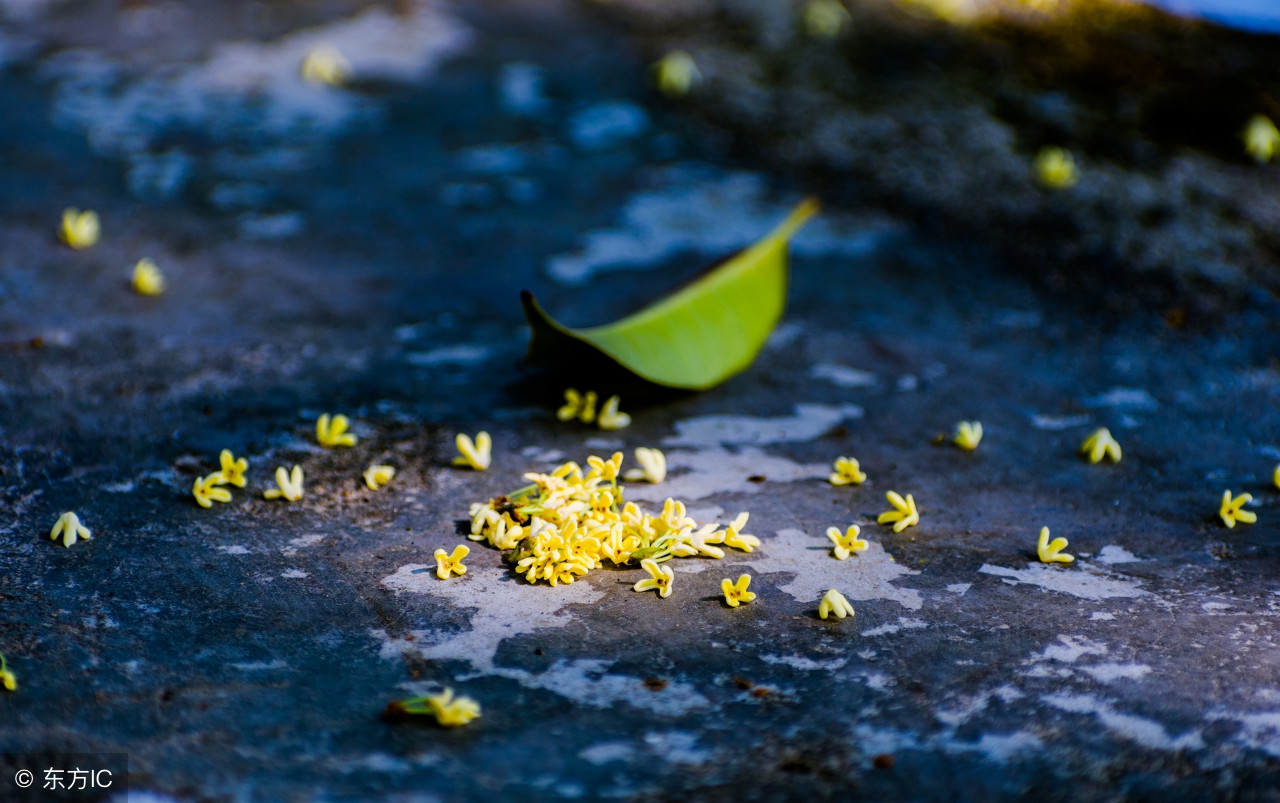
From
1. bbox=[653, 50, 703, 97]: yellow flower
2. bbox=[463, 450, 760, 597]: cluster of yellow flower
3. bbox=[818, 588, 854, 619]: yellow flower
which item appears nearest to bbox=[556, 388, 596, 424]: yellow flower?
bbox=[463, 450, 760, 597]: cluster of yellow flower

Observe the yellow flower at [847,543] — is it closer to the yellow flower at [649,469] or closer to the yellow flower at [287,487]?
the yellow flower at [649,469]

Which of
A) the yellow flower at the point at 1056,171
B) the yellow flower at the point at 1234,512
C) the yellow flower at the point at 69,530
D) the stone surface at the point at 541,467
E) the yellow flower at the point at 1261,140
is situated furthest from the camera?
the yellow flower at the point at 1261,140

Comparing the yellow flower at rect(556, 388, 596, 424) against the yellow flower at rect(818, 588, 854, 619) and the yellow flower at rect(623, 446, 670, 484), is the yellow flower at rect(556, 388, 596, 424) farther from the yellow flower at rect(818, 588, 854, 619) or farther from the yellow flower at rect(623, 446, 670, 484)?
the yellow flower at rect(818, 588, 854, 619)

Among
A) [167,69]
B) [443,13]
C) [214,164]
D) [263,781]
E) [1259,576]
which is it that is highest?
[443,13]

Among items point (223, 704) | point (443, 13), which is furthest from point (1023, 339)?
point (443, 13)

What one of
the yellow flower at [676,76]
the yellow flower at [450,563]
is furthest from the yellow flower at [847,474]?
the yellow flower at [676,76]

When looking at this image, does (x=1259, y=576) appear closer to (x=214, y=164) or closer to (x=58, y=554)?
(x=58, y=554)
